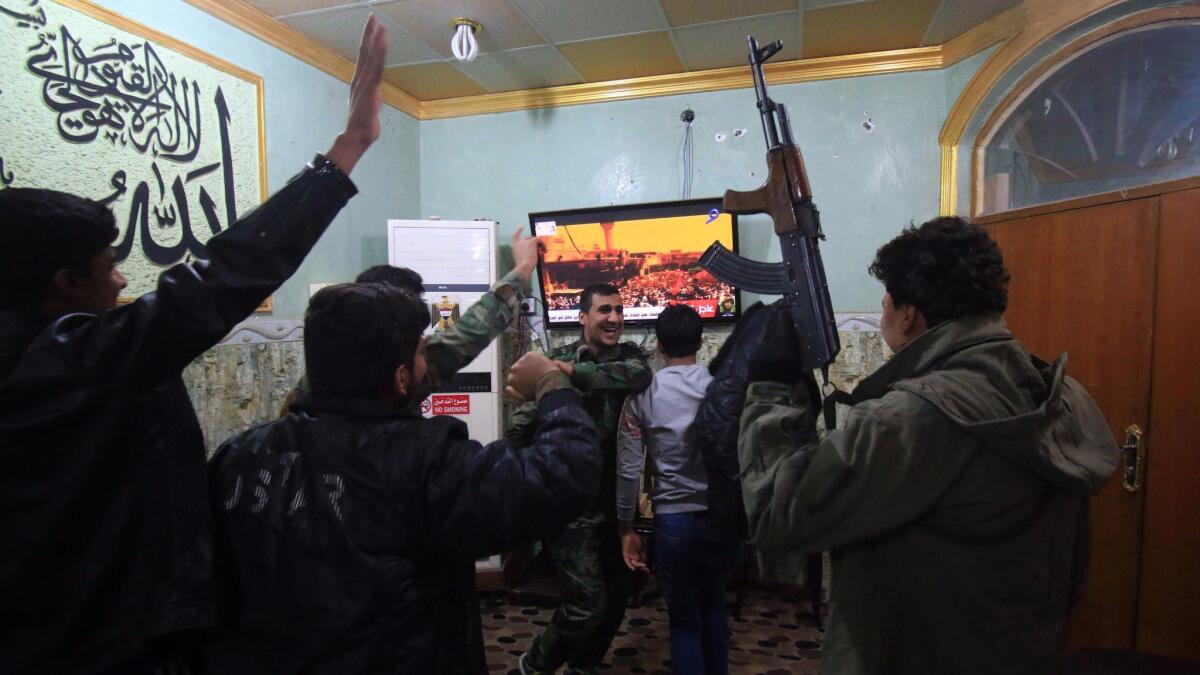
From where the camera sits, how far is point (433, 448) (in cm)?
87

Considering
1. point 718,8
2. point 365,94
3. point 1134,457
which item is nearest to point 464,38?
point 718,8

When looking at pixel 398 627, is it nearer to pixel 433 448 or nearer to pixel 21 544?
pixel 433 448

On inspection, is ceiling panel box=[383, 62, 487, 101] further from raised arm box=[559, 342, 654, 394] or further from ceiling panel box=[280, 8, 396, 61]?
raised arm box=[559, 342, 654, 394]

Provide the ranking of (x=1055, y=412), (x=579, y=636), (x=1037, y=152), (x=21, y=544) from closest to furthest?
1. (x=21, y=544)
2. (x=1055, y=412)
3. (x=579, y=636)
4. (x=1037, y=152)

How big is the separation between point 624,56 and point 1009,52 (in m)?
1.81

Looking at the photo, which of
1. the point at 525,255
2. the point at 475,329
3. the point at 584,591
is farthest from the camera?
the point at 584,591

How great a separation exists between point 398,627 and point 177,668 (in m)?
0.34

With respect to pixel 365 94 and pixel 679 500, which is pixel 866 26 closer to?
pixel 679 500

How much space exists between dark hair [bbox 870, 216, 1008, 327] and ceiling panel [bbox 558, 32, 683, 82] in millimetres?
2275

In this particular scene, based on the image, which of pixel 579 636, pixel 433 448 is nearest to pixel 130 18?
pixel 433 448

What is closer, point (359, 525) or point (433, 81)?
point (359, 525)

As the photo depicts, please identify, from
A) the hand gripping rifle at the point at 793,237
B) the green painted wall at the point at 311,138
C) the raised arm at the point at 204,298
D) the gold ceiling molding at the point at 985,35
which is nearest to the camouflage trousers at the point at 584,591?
the hand gripping rifle at the point at 793,237

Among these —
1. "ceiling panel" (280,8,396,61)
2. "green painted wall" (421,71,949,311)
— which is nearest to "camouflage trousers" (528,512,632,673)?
"green painted wall" (421,71,949,311)

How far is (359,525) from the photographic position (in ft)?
2.72
